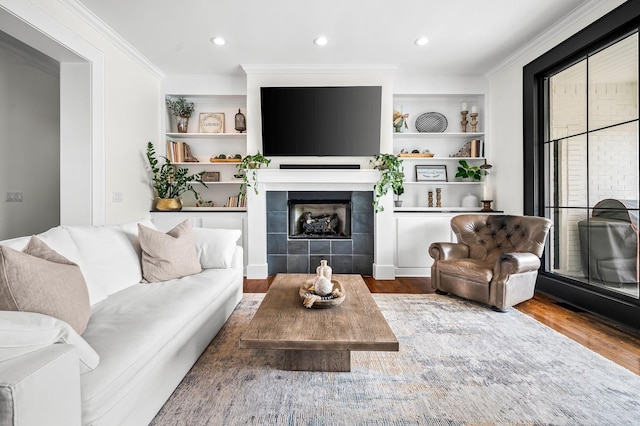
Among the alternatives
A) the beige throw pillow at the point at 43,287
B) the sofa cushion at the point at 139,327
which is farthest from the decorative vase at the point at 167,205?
the beige throw pillow at the point at 43,287

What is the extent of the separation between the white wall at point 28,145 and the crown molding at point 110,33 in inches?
40.9

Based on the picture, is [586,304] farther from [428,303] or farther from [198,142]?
[198,142]

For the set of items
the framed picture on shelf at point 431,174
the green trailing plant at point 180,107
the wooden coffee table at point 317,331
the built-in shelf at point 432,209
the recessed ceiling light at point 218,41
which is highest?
the recessed ceiling light at point 218,41

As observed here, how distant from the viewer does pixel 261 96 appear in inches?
162

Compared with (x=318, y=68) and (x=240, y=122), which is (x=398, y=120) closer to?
(x=318, y=68)

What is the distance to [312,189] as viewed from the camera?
418 cm

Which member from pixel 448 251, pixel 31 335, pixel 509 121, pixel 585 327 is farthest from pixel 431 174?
pixel 31 335

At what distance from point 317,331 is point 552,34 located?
12.0 feet

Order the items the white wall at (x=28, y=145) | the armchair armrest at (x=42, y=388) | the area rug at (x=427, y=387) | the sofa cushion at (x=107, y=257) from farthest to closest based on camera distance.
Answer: the white wall at (x=28, y=145) → the sofa cushion at (x=107, y=257) → the area rug at (x=427, y=387) → the armchair armrest at (x=42, y=388)

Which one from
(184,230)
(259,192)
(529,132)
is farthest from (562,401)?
(259,192)

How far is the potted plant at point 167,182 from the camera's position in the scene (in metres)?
4.20

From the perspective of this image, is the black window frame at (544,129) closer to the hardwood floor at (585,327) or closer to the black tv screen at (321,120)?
the hardwood floor at (585,327)

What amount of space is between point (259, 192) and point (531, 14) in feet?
10.6

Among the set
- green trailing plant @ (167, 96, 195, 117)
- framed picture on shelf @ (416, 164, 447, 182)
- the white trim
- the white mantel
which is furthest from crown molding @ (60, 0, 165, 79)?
framed picture on shelf @ (416, 164, 447, 182)
